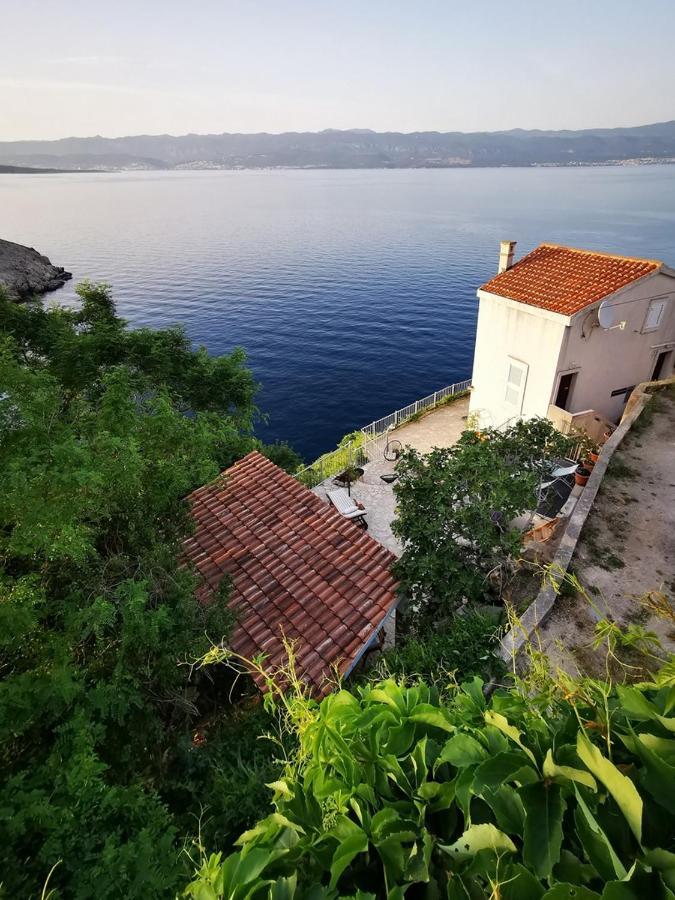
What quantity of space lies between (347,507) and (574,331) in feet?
34.2

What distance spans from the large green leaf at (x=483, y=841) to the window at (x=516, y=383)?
18.8 metres

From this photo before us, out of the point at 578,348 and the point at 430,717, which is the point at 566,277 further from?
the point at 430,717

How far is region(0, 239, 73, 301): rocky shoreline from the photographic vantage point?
219 ft

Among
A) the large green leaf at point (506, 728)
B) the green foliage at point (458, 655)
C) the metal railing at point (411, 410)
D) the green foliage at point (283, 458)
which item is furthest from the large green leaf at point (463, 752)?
the metal railing at point (411, 410)

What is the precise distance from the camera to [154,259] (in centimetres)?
9069

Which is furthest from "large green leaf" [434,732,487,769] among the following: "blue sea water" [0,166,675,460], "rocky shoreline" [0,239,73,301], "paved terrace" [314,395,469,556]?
"rocky shoreline" [0,239,73,301]

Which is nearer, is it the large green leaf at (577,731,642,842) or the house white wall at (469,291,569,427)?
the large green leaf at (577,731,642,842)

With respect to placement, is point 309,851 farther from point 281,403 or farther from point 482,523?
point 281,403

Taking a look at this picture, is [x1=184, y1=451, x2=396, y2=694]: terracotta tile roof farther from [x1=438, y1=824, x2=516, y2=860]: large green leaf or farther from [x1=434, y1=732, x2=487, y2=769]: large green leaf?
[x1=438, y1=824, x2=516, y2=860]: large green leaf

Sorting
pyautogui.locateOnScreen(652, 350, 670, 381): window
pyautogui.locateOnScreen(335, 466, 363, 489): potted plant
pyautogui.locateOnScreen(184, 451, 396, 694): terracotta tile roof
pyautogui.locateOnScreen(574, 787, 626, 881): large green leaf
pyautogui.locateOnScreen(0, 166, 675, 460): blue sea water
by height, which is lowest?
pyautogui.locateOnScreen(0, 166, 675, 460): blue sea water

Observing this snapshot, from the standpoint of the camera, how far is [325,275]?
3123 inches

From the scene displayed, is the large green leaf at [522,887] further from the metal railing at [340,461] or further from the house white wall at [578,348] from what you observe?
the metal railing at [340,461]

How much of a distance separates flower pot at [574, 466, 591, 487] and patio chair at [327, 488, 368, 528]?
723 centimetres

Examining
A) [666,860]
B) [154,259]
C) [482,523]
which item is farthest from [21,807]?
[154,259]
